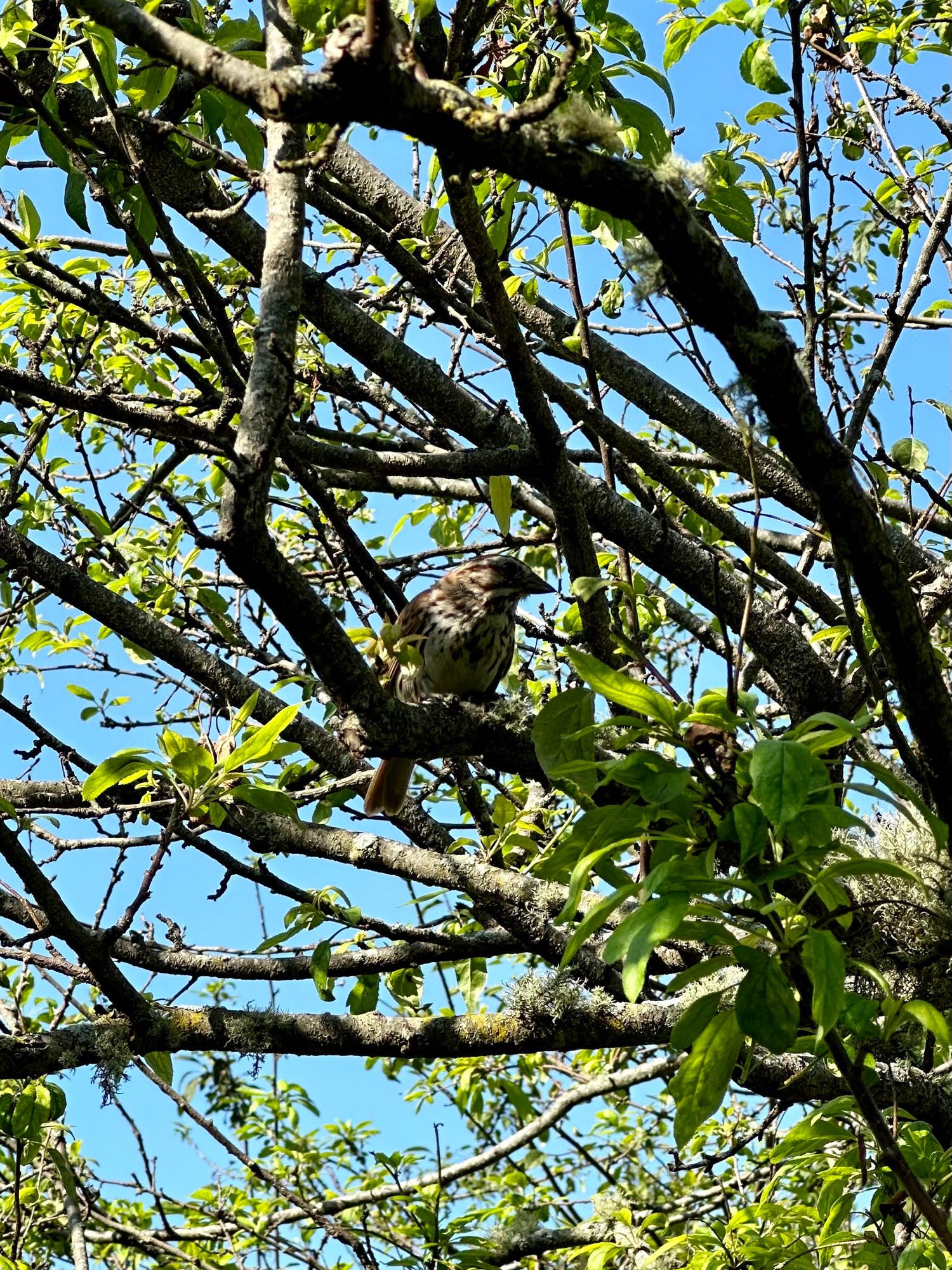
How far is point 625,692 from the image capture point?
7.72 feet

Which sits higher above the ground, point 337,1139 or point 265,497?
point 337,1139

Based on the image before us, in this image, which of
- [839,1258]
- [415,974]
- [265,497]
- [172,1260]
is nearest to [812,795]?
[265,497]

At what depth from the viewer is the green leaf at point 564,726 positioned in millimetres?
2812

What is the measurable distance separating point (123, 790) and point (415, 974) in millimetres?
1311

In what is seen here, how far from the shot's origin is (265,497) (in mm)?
2357

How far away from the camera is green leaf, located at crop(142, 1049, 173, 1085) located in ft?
13.4

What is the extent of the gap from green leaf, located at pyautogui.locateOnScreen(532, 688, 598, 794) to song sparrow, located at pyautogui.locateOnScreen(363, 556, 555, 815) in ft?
9.80

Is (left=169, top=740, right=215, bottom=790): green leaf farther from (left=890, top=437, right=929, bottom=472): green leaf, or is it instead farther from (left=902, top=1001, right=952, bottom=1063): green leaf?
(left=890, top=437, right=929, bottom=472): green leaf

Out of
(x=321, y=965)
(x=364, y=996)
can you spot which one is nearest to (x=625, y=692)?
(x=321, y=965)

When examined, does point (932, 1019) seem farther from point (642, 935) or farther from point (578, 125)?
point (578, 125)

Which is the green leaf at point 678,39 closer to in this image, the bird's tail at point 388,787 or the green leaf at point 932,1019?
the bird's tail at point 388,787

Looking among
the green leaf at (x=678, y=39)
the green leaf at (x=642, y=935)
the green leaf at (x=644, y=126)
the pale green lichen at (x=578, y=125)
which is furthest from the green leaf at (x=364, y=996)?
the green leaf at (x=678, y=39)

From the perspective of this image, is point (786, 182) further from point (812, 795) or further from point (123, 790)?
point (812, 795)

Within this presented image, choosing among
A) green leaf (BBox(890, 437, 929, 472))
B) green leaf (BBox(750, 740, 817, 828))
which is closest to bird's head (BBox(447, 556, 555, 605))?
green leaf (BBox(890, 437, 929, 472))
